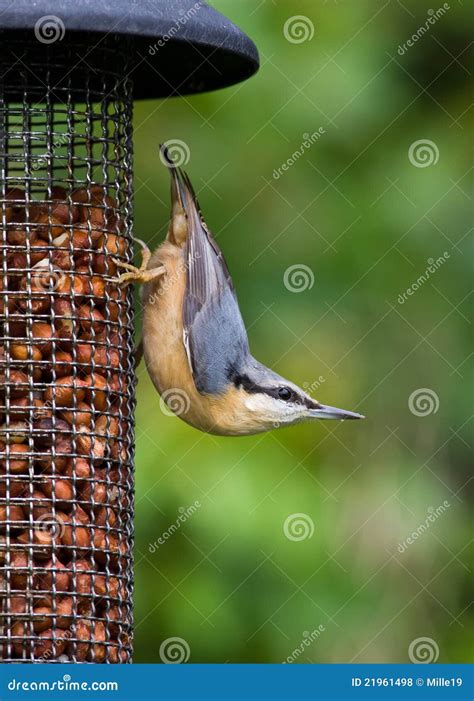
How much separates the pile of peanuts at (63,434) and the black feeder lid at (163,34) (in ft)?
1.84

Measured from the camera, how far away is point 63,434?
5215 millimetres

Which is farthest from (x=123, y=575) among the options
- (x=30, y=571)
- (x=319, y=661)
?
(x=319, y=661)

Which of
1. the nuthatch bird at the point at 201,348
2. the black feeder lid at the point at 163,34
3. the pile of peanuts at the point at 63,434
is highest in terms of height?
the black feeder lid at the point at 163,34

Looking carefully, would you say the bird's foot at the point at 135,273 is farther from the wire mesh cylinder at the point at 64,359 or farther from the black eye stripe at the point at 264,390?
the black eye stripe at the point at 264,390

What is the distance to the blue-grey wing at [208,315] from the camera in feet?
20.1

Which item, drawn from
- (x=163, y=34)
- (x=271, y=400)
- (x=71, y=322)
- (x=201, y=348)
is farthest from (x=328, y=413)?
(x=163, y=34)

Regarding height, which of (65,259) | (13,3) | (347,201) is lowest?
(65,259)

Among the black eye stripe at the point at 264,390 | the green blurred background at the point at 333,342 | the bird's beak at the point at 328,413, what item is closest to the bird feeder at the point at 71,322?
the black eye stripe at the point at 264,390

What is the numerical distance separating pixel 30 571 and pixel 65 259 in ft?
3.75

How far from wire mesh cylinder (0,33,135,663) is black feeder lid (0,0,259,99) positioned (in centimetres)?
17

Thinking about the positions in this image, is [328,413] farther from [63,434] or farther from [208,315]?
[63,434]

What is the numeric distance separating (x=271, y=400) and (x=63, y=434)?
53.6 inches

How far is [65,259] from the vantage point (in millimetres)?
5344

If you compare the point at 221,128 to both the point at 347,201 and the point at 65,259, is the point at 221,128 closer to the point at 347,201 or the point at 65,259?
the point at 347,201
